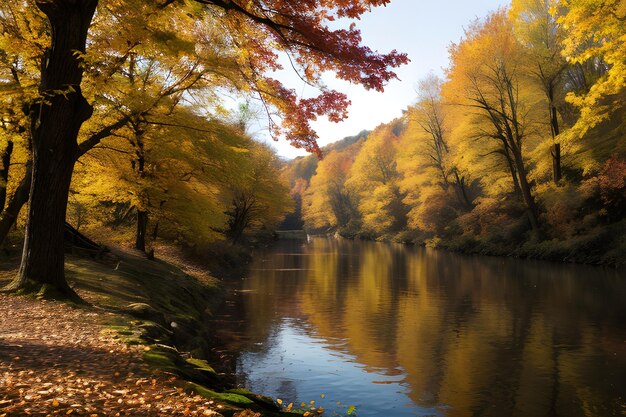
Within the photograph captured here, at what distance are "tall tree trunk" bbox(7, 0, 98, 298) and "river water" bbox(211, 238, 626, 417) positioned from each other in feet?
15.0

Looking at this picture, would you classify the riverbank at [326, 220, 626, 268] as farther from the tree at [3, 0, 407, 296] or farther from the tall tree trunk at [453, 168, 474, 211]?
the tree at [3, 0, 407, 296]

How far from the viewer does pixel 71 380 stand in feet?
19.0

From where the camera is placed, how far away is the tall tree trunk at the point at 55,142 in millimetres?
9445

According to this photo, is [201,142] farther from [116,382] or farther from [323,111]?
[116,382]

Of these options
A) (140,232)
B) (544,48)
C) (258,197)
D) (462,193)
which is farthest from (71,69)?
(462,193)

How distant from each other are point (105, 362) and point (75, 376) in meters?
0.75

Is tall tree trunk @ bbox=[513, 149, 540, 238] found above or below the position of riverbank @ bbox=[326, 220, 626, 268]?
above

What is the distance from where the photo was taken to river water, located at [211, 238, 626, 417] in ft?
28.2

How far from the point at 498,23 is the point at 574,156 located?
9.75 meters

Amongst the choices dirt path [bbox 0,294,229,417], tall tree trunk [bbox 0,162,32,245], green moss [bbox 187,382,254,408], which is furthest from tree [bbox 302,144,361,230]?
green moss [bbox 187,382,254,408]

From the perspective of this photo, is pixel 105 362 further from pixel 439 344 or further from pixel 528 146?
pixel 528 146

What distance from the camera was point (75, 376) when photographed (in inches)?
235

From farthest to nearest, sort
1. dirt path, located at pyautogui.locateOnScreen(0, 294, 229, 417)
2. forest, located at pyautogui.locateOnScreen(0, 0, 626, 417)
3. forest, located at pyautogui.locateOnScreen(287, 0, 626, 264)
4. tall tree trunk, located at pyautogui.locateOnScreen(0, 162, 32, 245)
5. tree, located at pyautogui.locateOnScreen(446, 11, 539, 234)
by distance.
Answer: tree, located at pyautogui.locateOnScreen(446, 11, 539, 234)
forest, located at pyautogui.locateOnScreen(287, 0, 626, 264)
tall tree trunk, located at pyautogui.locateOnScreen(0, 162, 32, 245)
forest, located at pyautogui.locateOnScreen(0, 0, 626, 417)
dirt path, located at pyautogui.locateOnScreen(0, 294, 229, 417)

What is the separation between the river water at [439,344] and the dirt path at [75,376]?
310cm
